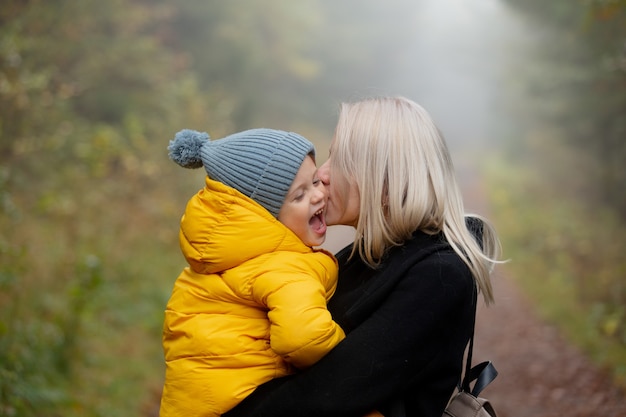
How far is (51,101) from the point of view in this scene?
859 centimetres

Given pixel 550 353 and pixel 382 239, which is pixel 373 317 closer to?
pixel 382 239

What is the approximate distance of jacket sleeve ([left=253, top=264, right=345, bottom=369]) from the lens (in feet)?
7.18

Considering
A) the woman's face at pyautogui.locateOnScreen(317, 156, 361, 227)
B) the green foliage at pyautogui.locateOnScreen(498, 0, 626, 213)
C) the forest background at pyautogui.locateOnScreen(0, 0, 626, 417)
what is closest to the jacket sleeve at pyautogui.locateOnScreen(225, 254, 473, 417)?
the woman's face at pyautogui.locateOnScreen(317, 156, 361, 227)

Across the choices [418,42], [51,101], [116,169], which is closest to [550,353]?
[51,101]

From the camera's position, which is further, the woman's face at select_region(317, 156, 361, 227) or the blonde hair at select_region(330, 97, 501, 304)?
the woman's face at select_region(317, 156, 361, 227)

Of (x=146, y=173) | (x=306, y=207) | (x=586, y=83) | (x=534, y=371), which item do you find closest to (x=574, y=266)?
(x=586, y=83)

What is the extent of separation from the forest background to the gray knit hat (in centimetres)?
51

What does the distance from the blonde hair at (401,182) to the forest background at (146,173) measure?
1.20 ft

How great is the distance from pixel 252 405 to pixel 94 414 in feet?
11.0

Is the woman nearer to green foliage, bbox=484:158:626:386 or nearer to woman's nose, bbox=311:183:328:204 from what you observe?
woman's nose, bbox=311:183:328:204


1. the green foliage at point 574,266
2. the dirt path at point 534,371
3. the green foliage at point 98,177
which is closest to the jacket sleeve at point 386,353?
the green foliage at point 98,177

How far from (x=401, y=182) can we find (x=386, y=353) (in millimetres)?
664

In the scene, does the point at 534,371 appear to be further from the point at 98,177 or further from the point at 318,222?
the point at 98,177

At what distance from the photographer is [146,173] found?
35.0 feet
